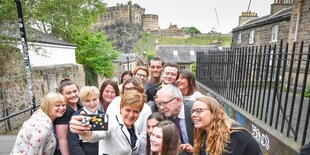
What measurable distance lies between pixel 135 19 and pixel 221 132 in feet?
247

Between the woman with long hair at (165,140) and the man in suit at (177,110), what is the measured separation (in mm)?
497

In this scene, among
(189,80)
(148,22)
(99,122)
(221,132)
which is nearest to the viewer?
(99,122)

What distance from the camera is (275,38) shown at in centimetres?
1351

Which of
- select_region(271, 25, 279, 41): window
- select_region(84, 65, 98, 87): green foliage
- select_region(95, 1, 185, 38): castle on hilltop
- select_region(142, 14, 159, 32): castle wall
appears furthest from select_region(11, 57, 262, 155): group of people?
select_region(142, 14, 159, 32): castle wall

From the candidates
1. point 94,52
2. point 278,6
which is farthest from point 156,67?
point 278,6

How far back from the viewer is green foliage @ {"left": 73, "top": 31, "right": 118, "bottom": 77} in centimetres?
1698

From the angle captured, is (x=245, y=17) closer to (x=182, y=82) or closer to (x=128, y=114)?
(x=182, y=82)

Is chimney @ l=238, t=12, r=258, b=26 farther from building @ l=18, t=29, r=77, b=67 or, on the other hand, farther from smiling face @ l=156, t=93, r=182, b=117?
smiling face @ l=156, t=93, r=182, b=117

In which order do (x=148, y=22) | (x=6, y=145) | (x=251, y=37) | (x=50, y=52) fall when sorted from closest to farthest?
(x=6, y=145) → (x=50, y=52) → (x=251, y=37) → (x=148, y=22)

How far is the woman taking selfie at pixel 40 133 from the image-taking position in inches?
77.2

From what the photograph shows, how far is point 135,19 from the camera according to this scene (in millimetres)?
71000

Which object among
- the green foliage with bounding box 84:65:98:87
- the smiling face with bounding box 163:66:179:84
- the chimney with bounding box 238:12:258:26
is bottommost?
the green foliage with bounding box 84:65:98:87

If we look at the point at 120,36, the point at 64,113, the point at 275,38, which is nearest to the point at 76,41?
the point at 64,113

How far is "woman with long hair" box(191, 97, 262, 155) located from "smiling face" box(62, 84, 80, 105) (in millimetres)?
2126
